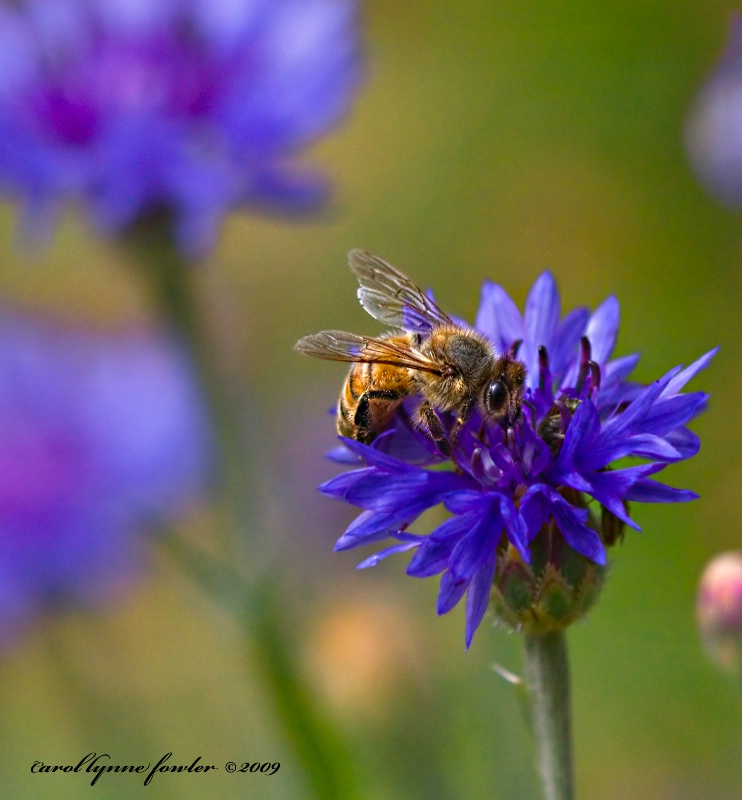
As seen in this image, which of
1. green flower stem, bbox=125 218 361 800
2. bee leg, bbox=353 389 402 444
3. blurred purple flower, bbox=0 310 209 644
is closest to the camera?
bee leg, bbox=353 389 402 444

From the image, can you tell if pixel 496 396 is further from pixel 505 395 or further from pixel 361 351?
pixel 361 351

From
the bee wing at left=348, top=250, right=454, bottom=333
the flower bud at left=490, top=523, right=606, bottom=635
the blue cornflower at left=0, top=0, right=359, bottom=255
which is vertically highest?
the blue cornflower at left=0, top=0, right=359, bottom=255

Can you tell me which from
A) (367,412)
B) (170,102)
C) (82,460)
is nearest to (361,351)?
(367,412)

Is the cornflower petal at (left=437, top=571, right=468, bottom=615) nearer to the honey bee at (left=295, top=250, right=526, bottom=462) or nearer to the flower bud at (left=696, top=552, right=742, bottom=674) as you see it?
the honey bee at (left=295, top=250, right=526, bottom=462)

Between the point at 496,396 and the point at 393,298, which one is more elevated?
the point at 393,298

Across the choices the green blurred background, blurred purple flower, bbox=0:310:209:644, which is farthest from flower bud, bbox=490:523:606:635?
blurred purple flower, bbox=0:310:209:644

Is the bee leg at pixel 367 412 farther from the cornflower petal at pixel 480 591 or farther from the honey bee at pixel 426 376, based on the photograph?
the cornflower petal at pixel 480 591

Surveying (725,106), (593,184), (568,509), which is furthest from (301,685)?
(593,184)

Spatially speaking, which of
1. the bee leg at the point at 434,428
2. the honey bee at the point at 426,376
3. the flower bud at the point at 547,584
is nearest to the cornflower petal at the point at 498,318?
the honey bee at the point at 426,376
